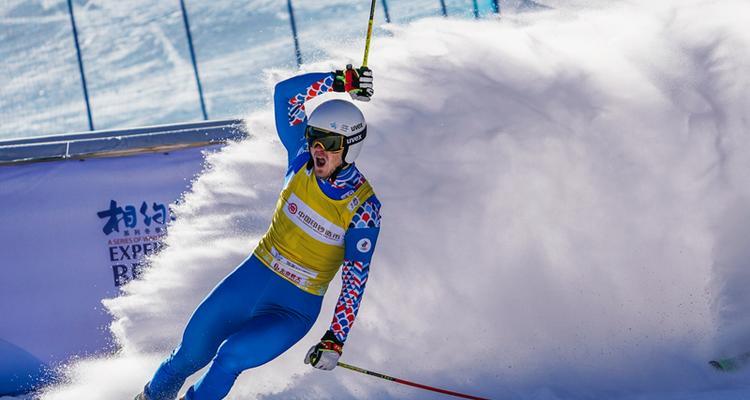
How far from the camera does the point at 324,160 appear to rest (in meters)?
4.24

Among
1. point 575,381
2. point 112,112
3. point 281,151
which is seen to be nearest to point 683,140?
point 575,381

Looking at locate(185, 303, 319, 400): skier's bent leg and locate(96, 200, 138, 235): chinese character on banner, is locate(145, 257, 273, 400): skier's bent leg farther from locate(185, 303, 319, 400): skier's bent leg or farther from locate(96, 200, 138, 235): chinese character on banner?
locate(96, 200, 138, 235): chinese character on banner

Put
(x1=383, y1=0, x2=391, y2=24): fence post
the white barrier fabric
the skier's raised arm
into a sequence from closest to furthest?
the skier's raised arm, the white barrier fabric, (x1=383, y1=0, x2=391, y2=24): fence post

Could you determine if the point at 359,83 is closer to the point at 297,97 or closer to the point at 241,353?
the point at 297,97

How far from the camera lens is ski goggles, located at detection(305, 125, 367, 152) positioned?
4.23 m

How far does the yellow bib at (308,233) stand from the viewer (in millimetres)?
4285

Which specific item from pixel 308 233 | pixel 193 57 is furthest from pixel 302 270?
pixel 193 57

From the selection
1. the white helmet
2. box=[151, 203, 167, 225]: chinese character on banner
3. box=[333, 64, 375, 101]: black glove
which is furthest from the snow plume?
box=[333, 64, 375, 101]: black glove

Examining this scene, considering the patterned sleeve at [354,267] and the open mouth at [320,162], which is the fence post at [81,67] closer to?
the open mouth at [320,162]

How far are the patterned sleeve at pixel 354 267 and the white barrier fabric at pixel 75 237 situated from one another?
11.6ft

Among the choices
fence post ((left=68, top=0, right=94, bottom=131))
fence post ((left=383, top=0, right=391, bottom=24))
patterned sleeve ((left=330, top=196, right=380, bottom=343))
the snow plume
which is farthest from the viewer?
fence post ((left=383, top=0, right=391, bottom=24))

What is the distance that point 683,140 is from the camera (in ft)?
19.7

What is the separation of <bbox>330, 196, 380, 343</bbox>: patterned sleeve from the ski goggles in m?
0.30

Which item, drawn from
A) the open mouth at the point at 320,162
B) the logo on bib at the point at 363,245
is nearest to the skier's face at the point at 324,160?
the open mouth at the point at 320,162
